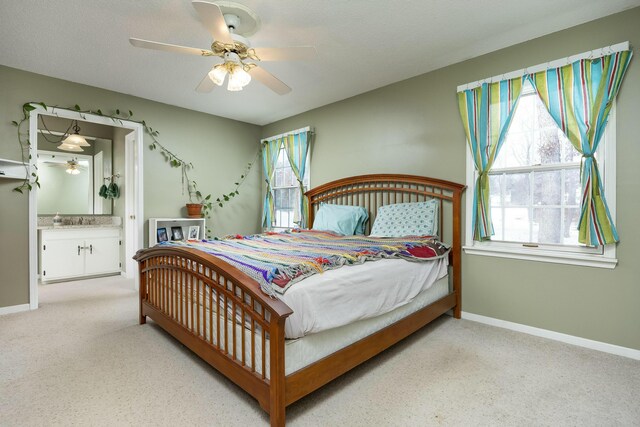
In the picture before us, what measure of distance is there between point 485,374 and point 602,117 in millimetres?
2042

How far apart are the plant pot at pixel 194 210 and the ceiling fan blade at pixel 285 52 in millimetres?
2815

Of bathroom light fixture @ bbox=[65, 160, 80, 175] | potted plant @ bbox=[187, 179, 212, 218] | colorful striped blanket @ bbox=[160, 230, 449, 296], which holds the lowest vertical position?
colorful striped blanket @ bbox=[160, 230, 449, 296]

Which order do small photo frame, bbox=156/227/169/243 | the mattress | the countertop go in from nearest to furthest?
the mattress, small photo frame, bbox=156/227/169/243, the countertop

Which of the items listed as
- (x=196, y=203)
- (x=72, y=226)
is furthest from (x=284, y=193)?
(x=72, y=226)

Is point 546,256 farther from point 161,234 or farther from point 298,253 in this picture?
point 161,234

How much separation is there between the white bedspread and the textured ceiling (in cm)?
190

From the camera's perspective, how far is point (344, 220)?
3654 millimetres

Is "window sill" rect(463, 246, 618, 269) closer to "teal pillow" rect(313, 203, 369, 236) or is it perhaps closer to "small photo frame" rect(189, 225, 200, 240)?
"teal pillow" rect(313, 203, 369, 236)

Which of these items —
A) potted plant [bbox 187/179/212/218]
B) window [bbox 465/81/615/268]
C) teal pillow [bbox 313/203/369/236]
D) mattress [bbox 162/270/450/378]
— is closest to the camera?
mattress [bbox 162/270/450/378]

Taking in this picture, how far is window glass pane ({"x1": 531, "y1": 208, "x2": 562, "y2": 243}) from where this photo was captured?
2.57m

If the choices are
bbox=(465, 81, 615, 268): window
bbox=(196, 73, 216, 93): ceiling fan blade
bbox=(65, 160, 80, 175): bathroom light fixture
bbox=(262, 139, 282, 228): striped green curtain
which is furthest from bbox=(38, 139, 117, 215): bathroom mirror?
bbox=(465, 81, 615, 268): window

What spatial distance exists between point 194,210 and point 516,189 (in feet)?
13.1

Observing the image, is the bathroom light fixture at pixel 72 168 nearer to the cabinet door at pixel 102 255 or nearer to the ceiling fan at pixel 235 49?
the cabinet door at pixel 102 255

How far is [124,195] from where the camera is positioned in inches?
195
